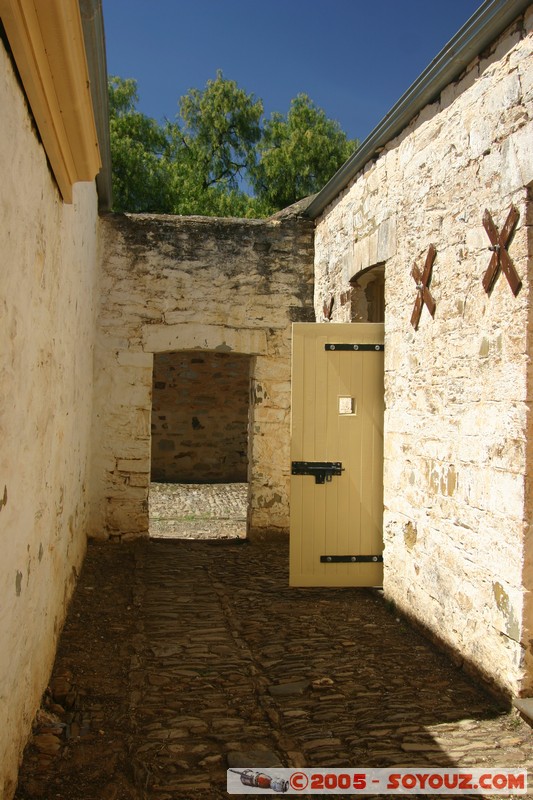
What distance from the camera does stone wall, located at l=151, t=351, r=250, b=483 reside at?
1229 cm

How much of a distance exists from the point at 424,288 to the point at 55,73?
273 centimetres

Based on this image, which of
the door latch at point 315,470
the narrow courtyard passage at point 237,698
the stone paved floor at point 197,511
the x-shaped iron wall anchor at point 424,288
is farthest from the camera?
the stone paved floor at point 197,511

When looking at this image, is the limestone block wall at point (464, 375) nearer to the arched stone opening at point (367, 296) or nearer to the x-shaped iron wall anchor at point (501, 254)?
the x-shaped iron wall anchor at point (501, 254)

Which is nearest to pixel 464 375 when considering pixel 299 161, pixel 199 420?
pixel 199 420

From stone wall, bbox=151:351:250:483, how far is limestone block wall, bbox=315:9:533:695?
7163 mm

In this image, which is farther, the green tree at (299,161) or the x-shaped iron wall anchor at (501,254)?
the green tree at (299,161)

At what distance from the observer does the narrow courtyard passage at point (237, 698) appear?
296 centimetres

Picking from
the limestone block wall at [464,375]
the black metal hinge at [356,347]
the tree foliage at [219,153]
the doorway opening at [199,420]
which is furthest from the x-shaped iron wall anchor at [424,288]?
the tree foliage at [219,153]

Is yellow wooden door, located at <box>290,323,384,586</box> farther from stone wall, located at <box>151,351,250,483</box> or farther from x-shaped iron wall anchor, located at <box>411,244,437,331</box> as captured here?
stone wall, located at <box>151,351,250,483</box>

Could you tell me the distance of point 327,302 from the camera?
718 cm

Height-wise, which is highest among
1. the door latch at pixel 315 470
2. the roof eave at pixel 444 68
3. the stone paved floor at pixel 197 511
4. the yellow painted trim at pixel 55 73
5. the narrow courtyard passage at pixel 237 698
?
the roof eave at pixel 444 68

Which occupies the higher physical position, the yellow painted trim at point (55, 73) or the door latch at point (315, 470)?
the yellow painted trim at point (55, 73)

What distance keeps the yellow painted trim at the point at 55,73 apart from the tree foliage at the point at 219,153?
48.7 ft

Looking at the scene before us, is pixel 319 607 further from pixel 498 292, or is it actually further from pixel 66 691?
pixel 498 292
